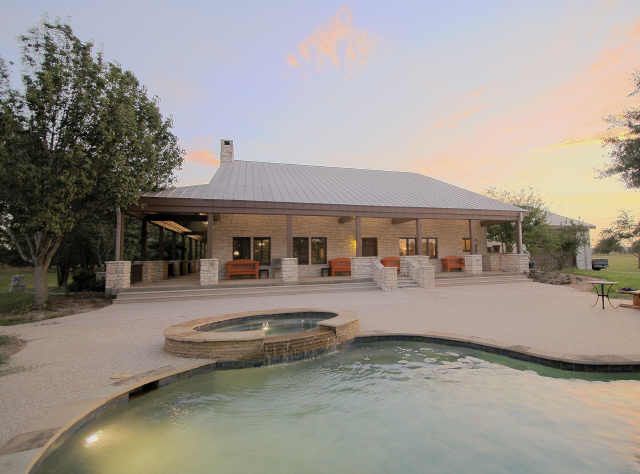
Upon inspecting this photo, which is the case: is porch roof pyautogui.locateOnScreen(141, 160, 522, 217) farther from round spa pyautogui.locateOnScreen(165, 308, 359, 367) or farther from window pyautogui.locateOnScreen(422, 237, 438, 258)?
round spa pyautogui.locateOnScreen(165, 308, 359, 367)

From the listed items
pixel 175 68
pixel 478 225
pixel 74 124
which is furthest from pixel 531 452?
pixel 478 225

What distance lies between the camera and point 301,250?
16.5 m

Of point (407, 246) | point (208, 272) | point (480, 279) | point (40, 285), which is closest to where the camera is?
point (40, 285)

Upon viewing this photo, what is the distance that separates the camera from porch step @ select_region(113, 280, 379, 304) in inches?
415

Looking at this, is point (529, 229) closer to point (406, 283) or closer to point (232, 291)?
point (406, 283)

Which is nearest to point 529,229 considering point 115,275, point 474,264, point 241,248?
point 474,264

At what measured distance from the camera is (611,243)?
42.9ft

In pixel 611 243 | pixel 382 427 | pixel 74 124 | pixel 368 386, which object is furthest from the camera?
pixel 611 243

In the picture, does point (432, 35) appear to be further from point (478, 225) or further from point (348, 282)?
point (478, 225)

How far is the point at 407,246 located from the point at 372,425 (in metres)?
16.1

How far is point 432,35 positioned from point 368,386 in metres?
13.3

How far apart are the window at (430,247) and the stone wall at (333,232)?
0.24m

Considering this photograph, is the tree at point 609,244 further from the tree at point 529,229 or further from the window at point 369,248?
the window at point 369,248

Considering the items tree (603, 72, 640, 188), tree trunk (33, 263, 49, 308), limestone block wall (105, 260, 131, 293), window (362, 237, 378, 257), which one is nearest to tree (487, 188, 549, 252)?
tree (603, 72, 640, 188)
